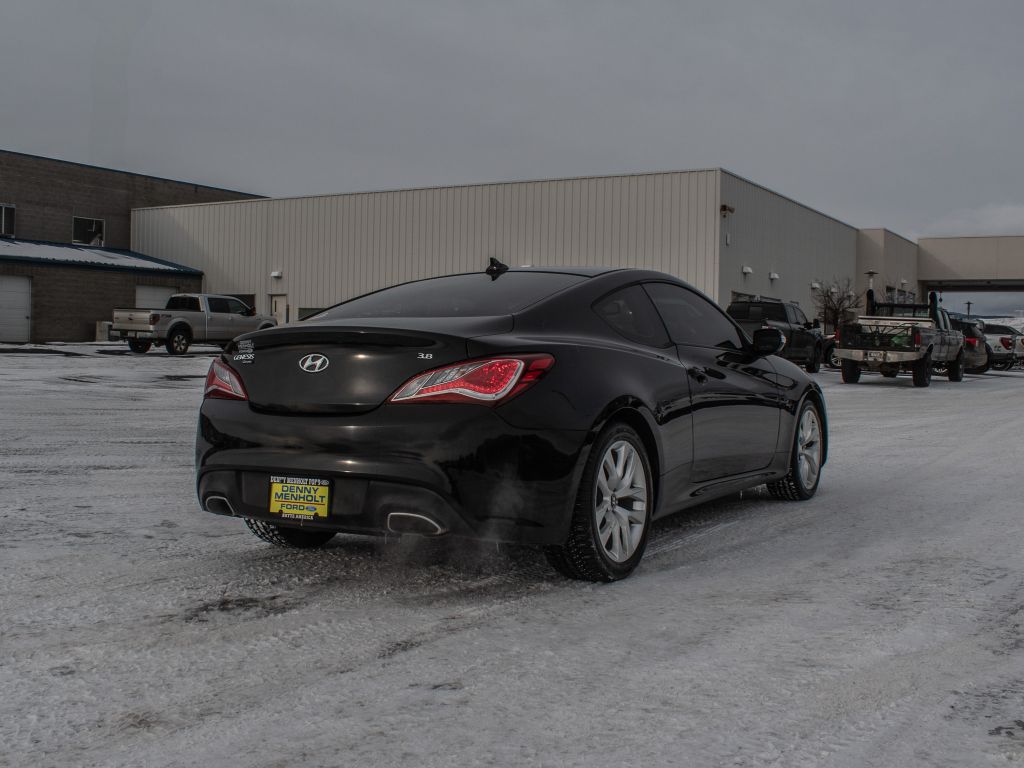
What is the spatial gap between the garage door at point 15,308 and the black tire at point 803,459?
37.7m

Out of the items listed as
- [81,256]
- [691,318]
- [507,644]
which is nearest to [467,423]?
[507,644]

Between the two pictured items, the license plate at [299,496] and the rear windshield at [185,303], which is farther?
the rear windshield at [185,303]

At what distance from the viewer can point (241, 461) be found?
4.64m

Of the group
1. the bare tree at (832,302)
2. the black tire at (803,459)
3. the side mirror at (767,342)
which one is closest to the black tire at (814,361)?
the bare tree at (832,302)

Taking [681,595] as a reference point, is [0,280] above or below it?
above

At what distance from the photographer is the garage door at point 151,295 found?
1724 inches

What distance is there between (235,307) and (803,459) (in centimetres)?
2781

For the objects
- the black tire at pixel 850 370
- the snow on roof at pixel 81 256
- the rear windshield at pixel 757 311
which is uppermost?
the snow on roof at pixel 81 256

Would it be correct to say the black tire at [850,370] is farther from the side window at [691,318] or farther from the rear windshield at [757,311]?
the side window at [691,318]

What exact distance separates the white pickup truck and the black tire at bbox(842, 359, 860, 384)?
15.2 m

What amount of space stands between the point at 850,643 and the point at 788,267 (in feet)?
133

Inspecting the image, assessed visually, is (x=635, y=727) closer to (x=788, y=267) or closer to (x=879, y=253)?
(x=788, y=267)

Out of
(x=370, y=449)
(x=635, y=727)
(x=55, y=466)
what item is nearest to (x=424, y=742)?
(x=635, y=727)

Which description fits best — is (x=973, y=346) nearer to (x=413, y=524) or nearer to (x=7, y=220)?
(x=413, y=524)
